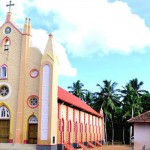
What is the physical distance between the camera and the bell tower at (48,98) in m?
25.9

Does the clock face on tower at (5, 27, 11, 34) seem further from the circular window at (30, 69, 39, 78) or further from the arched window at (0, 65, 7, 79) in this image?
the circular window at (30, 69, 39, 78)

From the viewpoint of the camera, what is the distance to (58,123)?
28.7 meters

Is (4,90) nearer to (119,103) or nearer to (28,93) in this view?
(28,93)

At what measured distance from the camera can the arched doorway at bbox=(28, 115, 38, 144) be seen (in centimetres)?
2719

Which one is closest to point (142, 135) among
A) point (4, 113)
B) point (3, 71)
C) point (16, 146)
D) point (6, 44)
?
point (16, 146)

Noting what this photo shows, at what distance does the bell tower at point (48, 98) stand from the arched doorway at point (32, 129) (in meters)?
1.33

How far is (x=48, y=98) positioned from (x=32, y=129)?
326 cm

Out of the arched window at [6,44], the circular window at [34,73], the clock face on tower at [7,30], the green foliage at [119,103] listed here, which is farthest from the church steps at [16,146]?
the green foliage at [119,103]

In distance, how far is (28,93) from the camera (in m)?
27.8

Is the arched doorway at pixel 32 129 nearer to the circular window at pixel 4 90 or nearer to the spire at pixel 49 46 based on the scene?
the circular window at pixel 4 90

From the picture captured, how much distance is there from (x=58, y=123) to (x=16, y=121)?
12.4 ft

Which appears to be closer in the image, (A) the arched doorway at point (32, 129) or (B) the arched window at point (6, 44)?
(A) the arched doorway at point (32, 129)

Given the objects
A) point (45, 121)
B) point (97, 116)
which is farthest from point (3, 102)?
point (97, 116)

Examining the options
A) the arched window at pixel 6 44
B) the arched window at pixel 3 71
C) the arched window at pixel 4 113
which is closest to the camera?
the arched window at pixel 4 113
